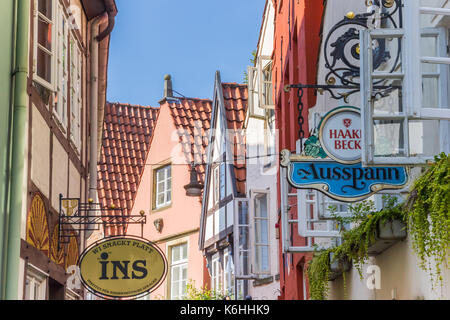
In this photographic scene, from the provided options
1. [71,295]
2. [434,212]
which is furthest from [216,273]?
[434,212]

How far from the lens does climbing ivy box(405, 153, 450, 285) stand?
5.09 m

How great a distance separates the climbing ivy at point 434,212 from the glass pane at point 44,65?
5.01 metres

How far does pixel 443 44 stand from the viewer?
21.4ft

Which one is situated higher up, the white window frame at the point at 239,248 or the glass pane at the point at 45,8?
the glass pane at the point at 45,8

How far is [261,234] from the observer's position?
58.6 feet

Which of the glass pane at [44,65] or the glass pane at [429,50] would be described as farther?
the glass pane at [44,65]

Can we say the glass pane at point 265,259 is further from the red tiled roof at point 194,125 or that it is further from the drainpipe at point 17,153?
the drainpipe at point 17,153

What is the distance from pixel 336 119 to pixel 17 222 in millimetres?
2936

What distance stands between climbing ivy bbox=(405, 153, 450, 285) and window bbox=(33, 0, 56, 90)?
4629mm

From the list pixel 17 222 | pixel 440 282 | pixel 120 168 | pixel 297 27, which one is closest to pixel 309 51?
pixel 297 27

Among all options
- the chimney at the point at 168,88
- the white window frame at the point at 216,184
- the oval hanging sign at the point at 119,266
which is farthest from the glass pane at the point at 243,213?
the oval hanging sign at the point at 119,266

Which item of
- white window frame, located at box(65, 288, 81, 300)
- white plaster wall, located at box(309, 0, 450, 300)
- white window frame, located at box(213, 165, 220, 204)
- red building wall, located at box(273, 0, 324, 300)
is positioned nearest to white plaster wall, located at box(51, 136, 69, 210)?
white window frame, located at box(65, 288, 81, 300)

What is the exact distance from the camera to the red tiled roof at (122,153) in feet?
74.9

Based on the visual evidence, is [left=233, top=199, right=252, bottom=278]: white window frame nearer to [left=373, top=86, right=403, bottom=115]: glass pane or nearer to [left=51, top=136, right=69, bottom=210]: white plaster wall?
[left=51, top=136, right=69, bottom=210]: white plaster wall
